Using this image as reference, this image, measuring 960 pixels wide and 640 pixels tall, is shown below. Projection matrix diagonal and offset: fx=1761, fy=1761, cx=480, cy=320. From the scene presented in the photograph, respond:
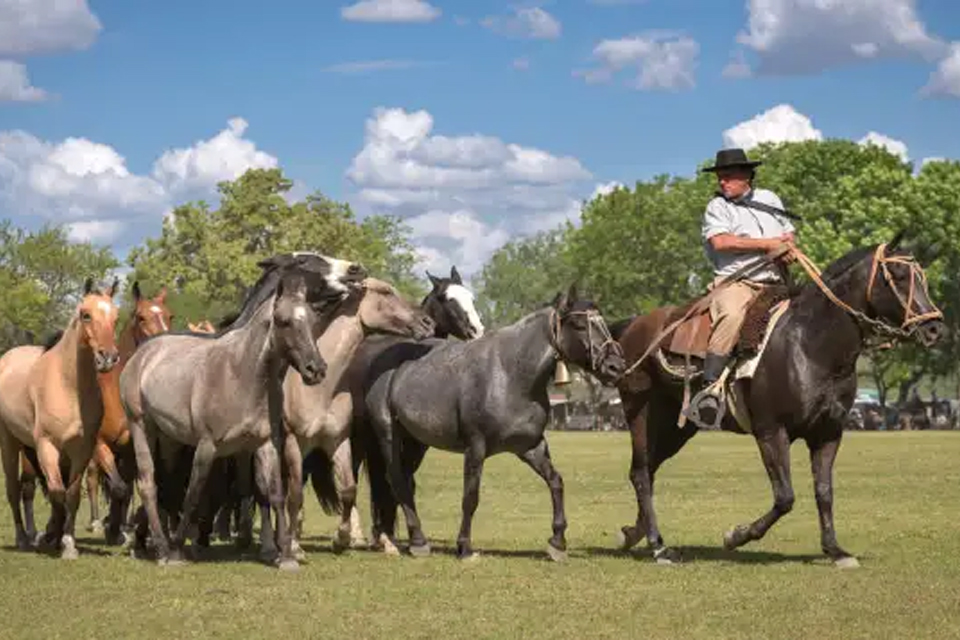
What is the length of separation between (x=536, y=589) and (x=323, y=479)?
16.5 feet

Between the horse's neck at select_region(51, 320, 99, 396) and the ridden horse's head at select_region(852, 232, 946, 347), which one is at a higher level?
the ridden horse's head at select_region(852, 232, 946, 347)

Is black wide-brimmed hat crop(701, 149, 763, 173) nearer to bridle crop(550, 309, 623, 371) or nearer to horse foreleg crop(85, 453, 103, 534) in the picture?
bridle crop(550, 309, 623, 371)

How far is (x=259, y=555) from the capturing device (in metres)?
18.1

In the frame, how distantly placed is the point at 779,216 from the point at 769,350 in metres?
1.58

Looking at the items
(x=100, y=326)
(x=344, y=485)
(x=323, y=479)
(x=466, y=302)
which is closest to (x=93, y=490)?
(x=323, y=479)

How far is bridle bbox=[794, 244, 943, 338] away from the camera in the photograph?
15695 millimetres

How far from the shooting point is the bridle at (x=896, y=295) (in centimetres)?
1570

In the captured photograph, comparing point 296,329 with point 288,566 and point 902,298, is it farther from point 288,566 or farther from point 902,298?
point 902,298

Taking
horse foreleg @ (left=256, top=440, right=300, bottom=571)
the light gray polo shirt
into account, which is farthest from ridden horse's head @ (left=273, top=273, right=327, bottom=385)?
the light gray polo shirt

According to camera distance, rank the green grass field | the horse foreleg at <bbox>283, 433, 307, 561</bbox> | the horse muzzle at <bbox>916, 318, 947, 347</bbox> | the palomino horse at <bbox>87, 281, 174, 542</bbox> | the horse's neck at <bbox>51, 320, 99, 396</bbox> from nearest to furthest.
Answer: the green grass field < the horse muzzle at <bbox>916, 318, 947, 347</bbox> < the horse foreleg at <bbox>283, 433, 307, 561</bbox> < the horse's neck at <bbox>51, 320, 99, 396</bbox> < the palomino horse at <bbox>87, 281, 174, 542</bbox>

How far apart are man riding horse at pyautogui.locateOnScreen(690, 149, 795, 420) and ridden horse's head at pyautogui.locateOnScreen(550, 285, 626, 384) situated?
868 mm

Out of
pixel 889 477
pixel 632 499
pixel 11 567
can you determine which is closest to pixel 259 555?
pixel 11 567

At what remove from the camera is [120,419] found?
1939 centimetres

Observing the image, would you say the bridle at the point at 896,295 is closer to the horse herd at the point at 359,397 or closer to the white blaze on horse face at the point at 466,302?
the horse herd at the point at 359,397
